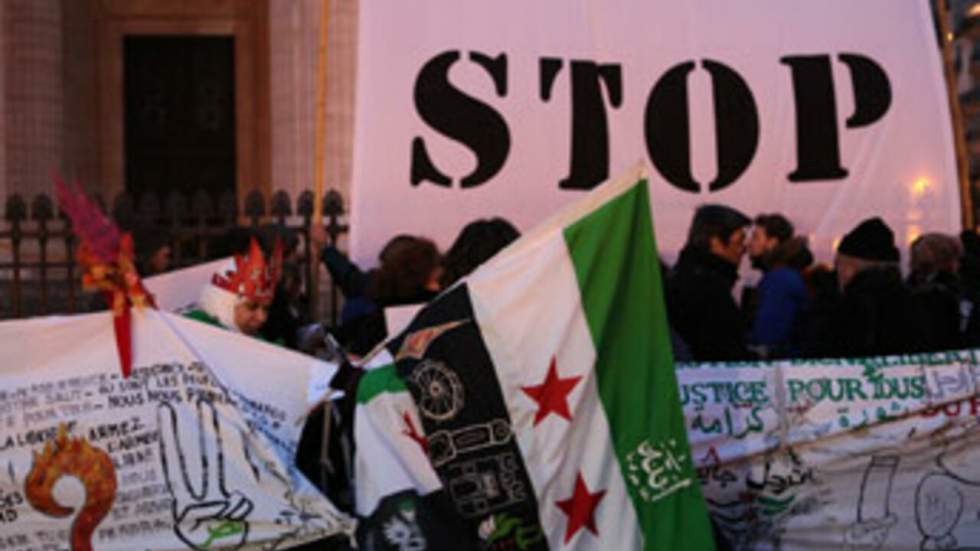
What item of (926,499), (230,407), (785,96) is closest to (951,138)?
(785,96)

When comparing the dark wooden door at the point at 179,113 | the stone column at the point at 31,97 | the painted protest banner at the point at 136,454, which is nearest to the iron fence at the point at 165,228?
the stone column at the point at 31,97

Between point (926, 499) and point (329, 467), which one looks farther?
point (926, 499)

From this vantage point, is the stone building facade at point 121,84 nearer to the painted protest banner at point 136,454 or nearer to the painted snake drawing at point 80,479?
the painted protest banner at point 136,454

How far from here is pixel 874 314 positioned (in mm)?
6078

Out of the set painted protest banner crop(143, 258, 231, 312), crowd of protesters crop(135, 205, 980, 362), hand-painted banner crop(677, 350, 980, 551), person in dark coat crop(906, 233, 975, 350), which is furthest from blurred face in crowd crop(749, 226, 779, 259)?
painted protest banner crop(143, 258, 231, 312)

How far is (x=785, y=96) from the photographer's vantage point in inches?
263

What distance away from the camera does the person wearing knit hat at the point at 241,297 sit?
219 inches

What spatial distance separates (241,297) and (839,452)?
233 cm

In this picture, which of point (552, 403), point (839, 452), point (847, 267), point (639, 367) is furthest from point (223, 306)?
point (847, 267)

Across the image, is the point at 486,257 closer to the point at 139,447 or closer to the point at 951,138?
the point at 139,447

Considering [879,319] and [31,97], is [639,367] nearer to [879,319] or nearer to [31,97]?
[879,319]

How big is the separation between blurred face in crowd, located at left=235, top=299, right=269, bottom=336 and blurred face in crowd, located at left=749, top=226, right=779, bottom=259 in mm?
2753

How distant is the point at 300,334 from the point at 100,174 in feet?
31.3

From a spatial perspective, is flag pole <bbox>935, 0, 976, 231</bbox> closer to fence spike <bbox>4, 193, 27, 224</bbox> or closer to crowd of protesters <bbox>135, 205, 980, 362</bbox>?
crowd of protesters <bbox>135, 205, 980, 362</bbox>
